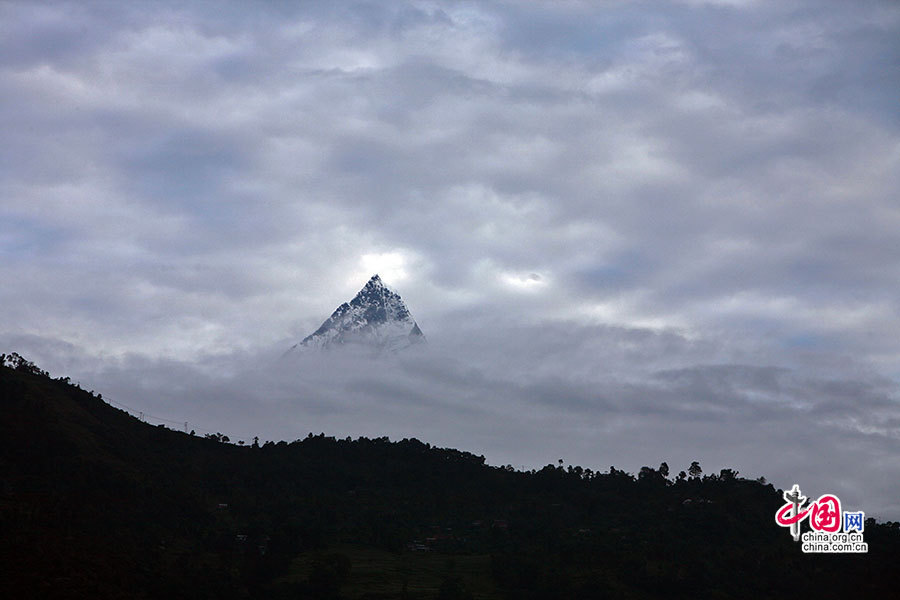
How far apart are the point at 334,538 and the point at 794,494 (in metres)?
97.2

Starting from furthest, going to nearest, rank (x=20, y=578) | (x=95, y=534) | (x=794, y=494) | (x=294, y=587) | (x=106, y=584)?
(x=294, y=587) < (x=95, y=534) < (x=794, y=494) < (x=106, y=584) < (x=20, y=578)

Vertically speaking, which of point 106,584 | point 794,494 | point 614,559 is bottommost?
point 106,584

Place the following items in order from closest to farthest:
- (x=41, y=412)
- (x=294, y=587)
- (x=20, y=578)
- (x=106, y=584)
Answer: (x=20, y=578), (x=106, y=584), (x=294, y=587), (x=41, y=412)

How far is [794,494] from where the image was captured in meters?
134

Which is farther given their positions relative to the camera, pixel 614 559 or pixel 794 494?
pixel 614 559

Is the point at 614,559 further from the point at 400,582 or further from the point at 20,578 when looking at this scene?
the point at 20,578

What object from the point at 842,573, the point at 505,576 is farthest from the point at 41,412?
the point at 842,573

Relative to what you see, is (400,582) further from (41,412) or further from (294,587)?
(41,412)

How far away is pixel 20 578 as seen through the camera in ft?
375

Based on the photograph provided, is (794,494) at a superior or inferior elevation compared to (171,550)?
superior

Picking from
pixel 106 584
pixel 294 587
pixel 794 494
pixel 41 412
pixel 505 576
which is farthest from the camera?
pixel 41 412

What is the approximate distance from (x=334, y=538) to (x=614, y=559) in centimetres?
5875

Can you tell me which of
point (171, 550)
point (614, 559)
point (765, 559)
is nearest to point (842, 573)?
point (765, 559)

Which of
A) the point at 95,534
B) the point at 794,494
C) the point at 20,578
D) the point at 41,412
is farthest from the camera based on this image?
the point at 41,412
